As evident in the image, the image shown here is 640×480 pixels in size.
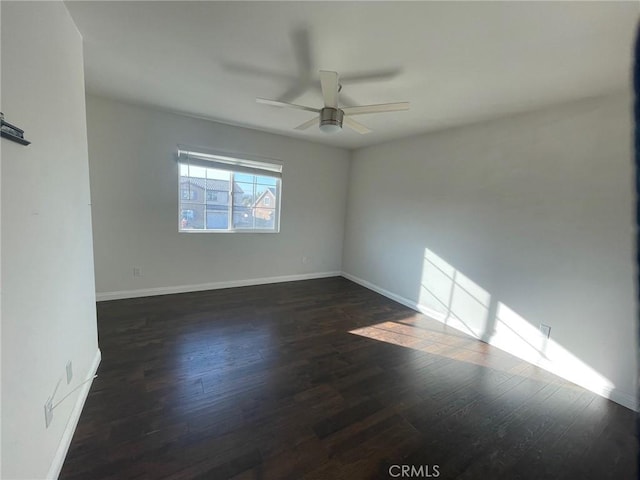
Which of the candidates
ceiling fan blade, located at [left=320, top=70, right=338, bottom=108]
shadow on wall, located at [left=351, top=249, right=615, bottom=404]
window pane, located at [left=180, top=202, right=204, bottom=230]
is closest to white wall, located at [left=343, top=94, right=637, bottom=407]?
shadow on wall, located at [left=351, top=249, right=615, bottom=404]

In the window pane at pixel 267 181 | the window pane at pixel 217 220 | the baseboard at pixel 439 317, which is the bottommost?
the baseboard at pixel 439 317

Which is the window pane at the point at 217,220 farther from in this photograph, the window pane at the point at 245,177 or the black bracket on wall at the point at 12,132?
the black bracket on wall at the point at 12,132

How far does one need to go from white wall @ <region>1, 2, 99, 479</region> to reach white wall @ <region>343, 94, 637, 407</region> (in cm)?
340

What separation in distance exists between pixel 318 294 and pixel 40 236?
3067mm

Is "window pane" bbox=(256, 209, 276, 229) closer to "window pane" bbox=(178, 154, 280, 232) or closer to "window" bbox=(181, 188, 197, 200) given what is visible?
Result: "window pane" bbox=(178, 154, 280, 232)

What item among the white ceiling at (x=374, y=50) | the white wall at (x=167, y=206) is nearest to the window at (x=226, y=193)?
the white wall at (x=167, y=206)

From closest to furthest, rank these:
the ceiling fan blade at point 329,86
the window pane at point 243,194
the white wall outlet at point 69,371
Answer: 1. the white wall outlet at point 69,371
2. the ceiling fan blade at point 329,86
3. the window pane at point 243,194

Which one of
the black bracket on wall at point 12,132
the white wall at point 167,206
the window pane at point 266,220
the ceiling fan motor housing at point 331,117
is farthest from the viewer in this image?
the window pane at point 266,220

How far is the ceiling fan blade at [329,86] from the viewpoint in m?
1.68

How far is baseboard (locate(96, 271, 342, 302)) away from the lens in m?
3.17

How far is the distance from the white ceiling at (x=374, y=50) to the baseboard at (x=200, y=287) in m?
2.31

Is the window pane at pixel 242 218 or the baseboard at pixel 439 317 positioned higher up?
the window pane at pixel 242 218

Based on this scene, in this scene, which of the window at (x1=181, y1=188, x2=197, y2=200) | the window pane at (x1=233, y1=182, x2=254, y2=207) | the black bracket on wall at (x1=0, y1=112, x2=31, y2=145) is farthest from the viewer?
the window pane at (x1=233, y1=182, x2=254, y2=207)

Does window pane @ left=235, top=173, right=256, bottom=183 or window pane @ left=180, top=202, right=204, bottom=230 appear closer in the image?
window pane @ left=180, top=202, right=204, bottom=230
